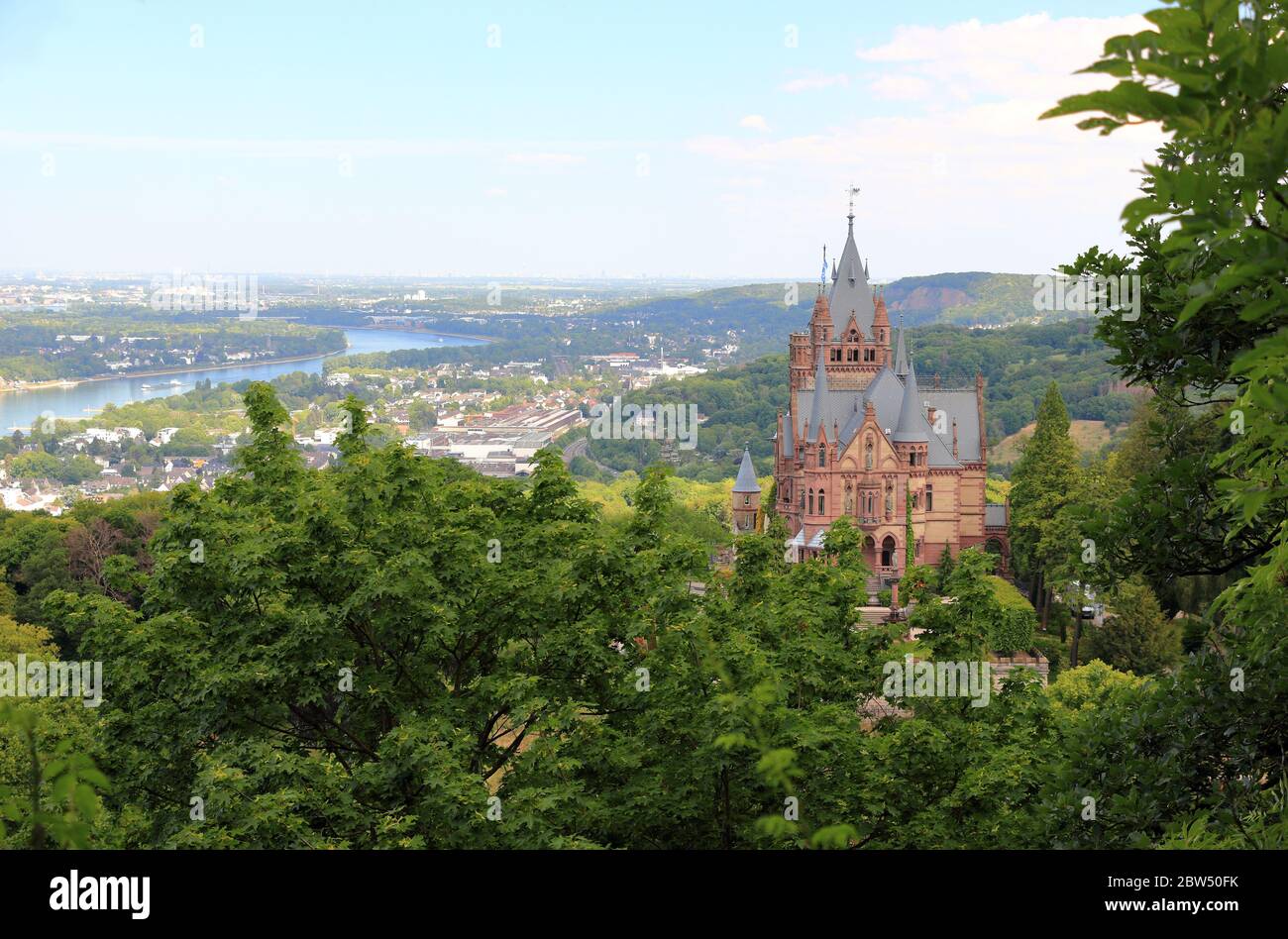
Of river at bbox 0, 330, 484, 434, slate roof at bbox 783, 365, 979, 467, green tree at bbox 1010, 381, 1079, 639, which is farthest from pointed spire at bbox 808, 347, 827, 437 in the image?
river at bbox 0, 330, 484, 434

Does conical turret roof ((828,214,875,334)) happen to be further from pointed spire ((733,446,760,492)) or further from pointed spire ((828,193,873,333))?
pointed spire ((733,446,760,492))

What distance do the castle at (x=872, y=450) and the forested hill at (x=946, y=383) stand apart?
125ft

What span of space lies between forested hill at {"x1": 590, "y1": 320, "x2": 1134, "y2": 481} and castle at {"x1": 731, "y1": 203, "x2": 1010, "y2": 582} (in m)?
38.2

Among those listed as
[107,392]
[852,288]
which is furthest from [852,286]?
[107,392]

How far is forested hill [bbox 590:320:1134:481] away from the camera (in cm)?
10675

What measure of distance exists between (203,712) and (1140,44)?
12.6m

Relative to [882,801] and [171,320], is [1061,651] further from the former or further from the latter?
[171,320]

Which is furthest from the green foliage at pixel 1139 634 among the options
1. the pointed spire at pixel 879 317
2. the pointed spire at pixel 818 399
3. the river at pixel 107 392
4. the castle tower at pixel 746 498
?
the river at pixel 107 392

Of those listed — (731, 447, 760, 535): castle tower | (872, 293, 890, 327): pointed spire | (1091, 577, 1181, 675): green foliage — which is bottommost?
(1091, 577, 1181, 675): green foliage

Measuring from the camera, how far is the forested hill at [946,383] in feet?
350

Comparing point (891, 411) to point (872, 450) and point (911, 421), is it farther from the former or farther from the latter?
point (872, 450)

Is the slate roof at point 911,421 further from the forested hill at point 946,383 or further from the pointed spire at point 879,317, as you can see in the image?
the forested hill at point 946,383

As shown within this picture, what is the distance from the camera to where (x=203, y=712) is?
13.6 metres

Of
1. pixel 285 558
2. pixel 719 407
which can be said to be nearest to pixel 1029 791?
pixel 285 558
